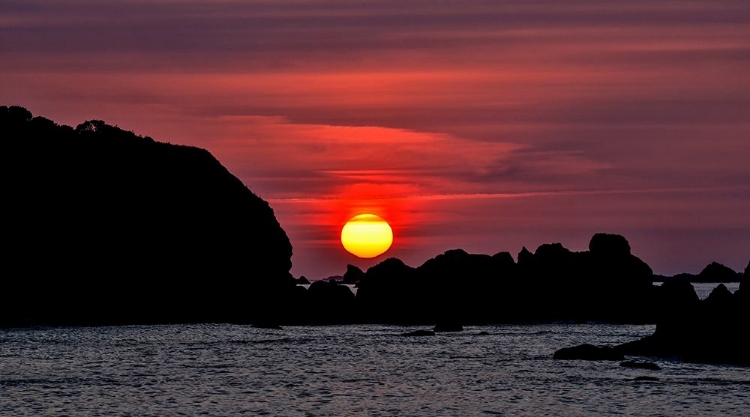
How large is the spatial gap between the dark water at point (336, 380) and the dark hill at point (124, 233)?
26.1m

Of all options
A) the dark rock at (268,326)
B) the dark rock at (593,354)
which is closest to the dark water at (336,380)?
the dark rock at (593,354)

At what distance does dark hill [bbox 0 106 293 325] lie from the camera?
477 feet

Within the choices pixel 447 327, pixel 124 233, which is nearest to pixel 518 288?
pixel 447 327

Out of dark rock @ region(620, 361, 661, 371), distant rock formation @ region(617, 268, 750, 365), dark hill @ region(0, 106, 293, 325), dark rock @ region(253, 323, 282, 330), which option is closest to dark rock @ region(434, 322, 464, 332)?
dark rock @ region(253, 323, 282, 330)

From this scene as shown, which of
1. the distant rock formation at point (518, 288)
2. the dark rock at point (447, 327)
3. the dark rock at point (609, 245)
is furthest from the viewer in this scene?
the dark rock at point (609, 245)

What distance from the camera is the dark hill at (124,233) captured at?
14538 cm

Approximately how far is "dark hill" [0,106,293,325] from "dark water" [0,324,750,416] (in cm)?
2607

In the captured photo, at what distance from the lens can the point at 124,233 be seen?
498ft

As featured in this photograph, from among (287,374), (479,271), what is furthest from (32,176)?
(287,374)

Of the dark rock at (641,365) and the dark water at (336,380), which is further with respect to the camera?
the dark rock at (641,365)

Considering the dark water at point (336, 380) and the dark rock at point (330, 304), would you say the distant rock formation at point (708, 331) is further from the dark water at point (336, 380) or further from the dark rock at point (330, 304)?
the dark rock at point (330, 304)

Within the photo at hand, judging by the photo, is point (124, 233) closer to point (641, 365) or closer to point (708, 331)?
point (708, 331)

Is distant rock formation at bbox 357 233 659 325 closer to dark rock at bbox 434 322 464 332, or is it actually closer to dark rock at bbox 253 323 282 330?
dark rock at bbox 434 322 464 332

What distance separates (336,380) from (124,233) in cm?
8321
